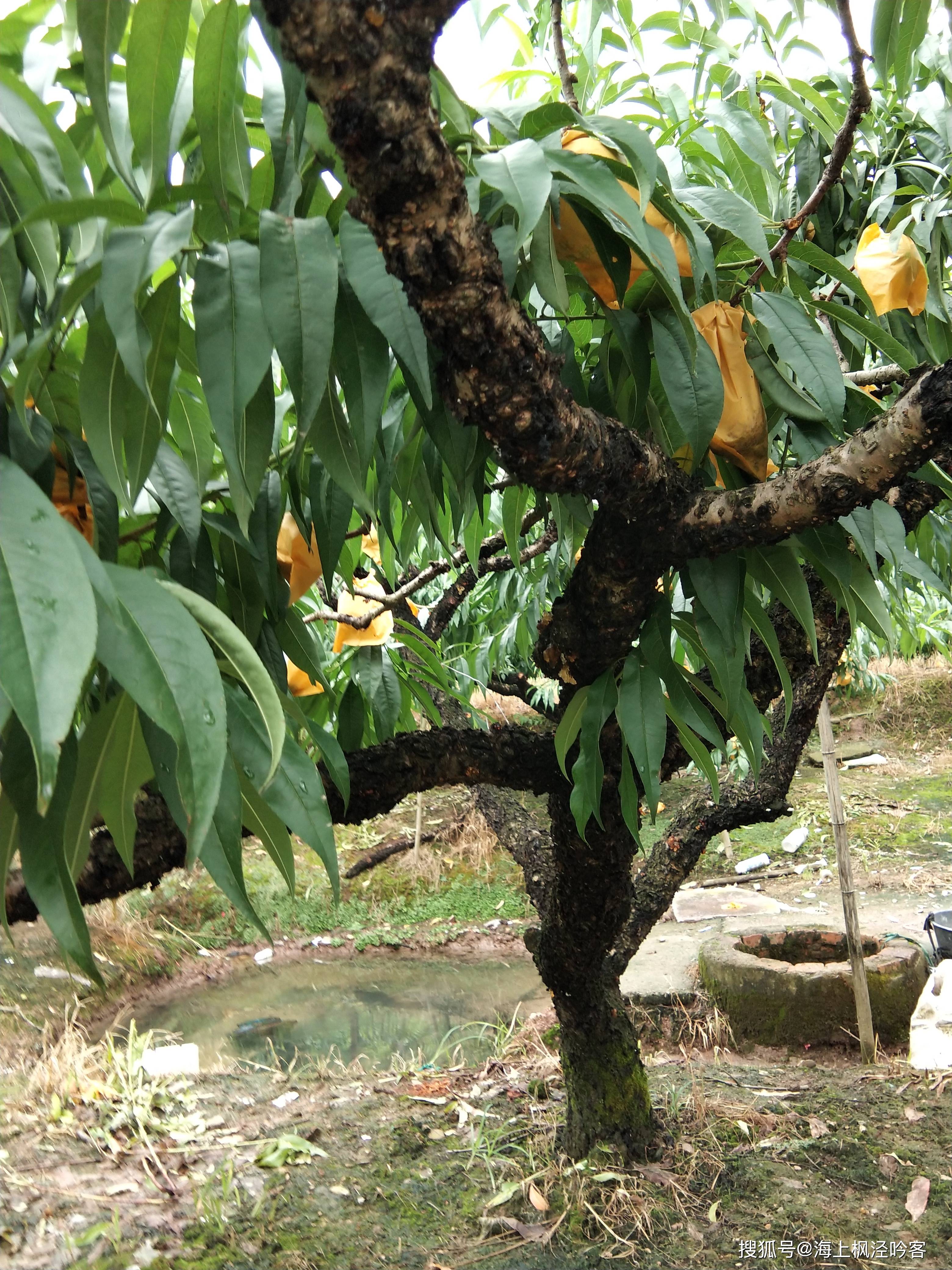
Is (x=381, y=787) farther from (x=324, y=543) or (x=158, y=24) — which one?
(x=158, y=24)

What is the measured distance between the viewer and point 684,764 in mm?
1394

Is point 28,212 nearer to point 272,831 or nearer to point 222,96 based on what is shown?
point 222,96

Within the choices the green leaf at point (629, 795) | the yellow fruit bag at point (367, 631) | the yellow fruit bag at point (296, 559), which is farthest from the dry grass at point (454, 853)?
the yellow fruit bag at point (296, 559)

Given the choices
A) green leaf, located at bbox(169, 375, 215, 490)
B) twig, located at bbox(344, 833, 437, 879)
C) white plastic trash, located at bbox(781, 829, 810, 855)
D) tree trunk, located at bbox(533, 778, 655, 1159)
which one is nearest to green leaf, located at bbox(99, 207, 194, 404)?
green leaf, located at bbox(169, 375, 215, 490)

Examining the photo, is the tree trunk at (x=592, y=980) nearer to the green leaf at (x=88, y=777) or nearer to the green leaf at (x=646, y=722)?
the green leaf at (x=646, y=722)

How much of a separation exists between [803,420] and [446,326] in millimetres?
373

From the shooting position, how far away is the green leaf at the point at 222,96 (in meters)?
0.51

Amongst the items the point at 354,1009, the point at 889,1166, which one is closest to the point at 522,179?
the point at 889,1166

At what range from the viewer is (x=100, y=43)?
460 millimetres

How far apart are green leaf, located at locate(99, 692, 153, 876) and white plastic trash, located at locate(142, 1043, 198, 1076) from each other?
278 centimetres

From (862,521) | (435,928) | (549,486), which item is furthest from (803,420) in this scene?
(435,928)

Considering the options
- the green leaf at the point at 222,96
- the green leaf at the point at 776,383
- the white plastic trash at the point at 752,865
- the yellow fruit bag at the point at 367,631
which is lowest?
the white plastic trash at the point at 752,865

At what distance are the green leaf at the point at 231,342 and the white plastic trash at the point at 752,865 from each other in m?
4.89

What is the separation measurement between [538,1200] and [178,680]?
5.73ft
